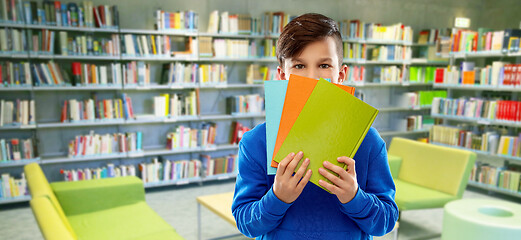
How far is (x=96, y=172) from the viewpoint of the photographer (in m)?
4.04

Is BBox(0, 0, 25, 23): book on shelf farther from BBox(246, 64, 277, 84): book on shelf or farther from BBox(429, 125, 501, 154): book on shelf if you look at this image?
BBox(429, 125, 501, 154): book on shelf

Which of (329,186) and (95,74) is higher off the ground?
(95,74)

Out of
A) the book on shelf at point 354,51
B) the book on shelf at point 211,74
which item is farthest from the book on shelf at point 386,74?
the book on shelf at point 211,74

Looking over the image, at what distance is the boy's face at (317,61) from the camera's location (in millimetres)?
737

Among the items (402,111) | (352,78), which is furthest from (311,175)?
(402,111)

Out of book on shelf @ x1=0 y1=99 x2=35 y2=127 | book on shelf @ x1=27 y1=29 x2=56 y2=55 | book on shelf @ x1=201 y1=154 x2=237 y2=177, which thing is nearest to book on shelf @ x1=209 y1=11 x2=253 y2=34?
book on shelf @ x1=201 y1=154 x2=237 y2=177

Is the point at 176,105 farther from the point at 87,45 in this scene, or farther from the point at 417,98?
the point at 417,98

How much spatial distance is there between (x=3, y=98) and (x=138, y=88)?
1.36 metres

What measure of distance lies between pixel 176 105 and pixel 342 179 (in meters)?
3.88

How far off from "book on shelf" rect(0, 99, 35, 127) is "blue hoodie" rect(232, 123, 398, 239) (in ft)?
12.1

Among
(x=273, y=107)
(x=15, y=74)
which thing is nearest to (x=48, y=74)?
(x=15, y=74)

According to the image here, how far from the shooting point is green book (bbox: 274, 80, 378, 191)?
62 centimetres

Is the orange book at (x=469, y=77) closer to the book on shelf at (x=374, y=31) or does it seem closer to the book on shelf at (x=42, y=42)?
the book on shelf at (x=374, y=31)

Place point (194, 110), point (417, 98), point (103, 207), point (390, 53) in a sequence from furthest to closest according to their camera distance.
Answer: point (417, 98) < point (390, 53) < point (194, 110) < point (103, 207)
